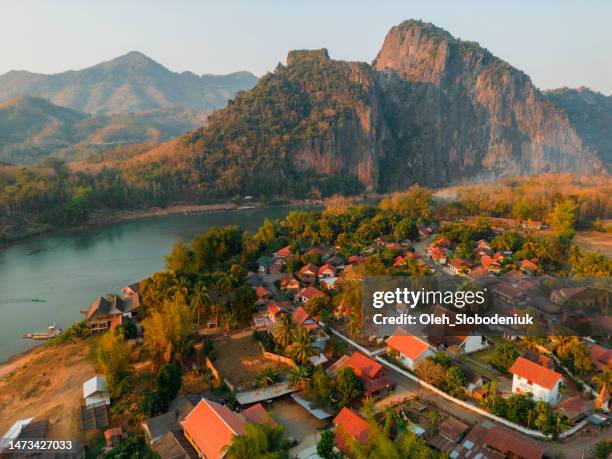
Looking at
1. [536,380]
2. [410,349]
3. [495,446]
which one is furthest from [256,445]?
[536,380]

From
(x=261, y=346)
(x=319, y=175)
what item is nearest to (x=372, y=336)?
(x=261, y=346)

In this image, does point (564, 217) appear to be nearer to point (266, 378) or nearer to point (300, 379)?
point (300, 379)

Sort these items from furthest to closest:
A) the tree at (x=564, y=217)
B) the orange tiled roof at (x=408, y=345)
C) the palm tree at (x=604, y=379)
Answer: the tree at (x=564, y=217) < the orange tiled roof at (x=408, y=345) < the palm tree at (x=604, y=379)

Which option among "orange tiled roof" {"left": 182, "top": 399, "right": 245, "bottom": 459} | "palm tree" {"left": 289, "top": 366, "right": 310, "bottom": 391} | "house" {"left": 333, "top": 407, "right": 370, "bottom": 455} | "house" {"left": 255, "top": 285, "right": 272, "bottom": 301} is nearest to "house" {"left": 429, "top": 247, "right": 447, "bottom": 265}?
"house" {"left": 255, "top": 285, "right": 272, "bottom": 301}

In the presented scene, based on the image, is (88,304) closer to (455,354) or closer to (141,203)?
(455,354)

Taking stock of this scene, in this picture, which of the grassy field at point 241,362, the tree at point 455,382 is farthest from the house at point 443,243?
the tree at point 455,382

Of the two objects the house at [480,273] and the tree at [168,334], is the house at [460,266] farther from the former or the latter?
the tree at [168,334]
